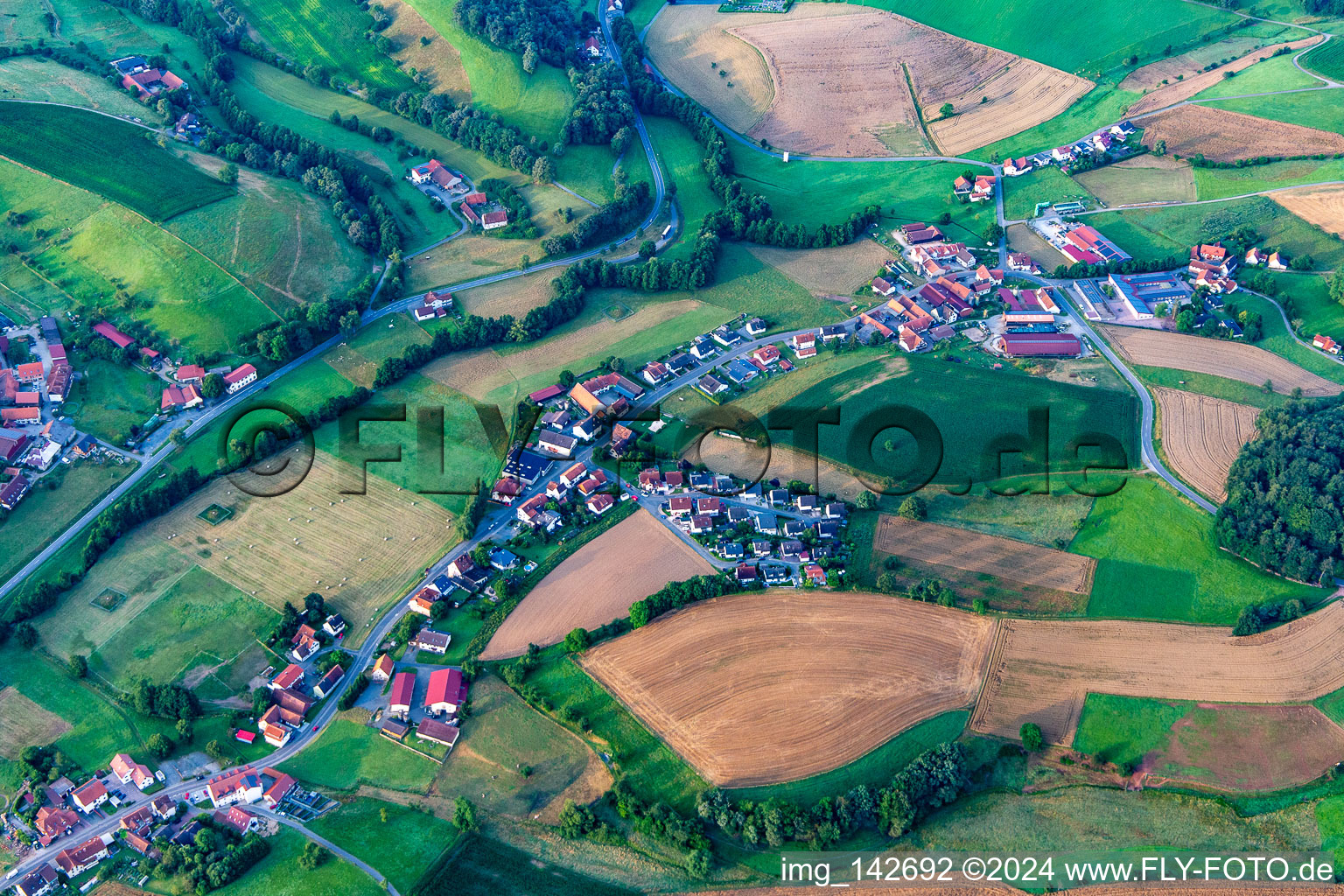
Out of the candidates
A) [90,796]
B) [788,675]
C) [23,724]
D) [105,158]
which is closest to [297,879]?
[90,796]

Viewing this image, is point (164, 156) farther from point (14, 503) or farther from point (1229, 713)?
point (1229, 713)

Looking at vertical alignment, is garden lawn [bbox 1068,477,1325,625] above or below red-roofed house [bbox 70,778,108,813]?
above

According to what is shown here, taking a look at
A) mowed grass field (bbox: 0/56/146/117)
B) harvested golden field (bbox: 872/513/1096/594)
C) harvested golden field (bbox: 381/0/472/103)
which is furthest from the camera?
harvested golden field (bbox: 381/0/472/103)

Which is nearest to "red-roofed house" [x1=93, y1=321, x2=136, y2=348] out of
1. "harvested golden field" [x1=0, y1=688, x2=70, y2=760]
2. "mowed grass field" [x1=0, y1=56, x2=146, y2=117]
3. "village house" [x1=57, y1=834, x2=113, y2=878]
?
"mowed grass field" [x1=0, y1=56, x2=146, y2=117]

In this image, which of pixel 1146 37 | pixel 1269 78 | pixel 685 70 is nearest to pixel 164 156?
pixel 685 70

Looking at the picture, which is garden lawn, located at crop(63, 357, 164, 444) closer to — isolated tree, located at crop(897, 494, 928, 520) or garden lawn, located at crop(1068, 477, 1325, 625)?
isolated tree, located at crop(897, 494, 928, 520)

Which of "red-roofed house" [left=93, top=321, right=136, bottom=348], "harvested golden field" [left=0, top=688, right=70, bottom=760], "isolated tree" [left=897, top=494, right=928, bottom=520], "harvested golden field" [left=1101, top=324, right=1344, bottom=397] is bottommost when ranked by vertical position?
"harvested golden field" [left=0, top=688, right=70, bottom=760]

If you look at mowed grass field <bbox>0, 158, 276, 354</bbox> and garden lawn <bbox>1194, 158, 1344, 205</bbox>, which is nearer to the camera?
mowed grass field <bbox>0, 158, 276, 354</bbox>

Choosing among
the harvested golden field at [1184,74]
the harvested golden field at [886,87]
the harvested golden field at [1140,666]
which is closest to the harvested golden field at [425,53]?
the harvested golden field at [886,87]

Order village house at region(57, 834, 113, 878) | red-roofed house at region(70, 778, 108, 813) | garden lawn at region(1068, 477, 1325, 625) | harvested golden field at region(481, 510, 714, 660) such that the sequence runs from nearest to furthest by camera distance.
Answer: village house at region(57, 834, 113, 878) < red-roofed house at region(70, 778, 108, 813) < harvested golden field at region(481, 510, 714, 660) < garden lawn at region(1068, 477, 1325, 625)
